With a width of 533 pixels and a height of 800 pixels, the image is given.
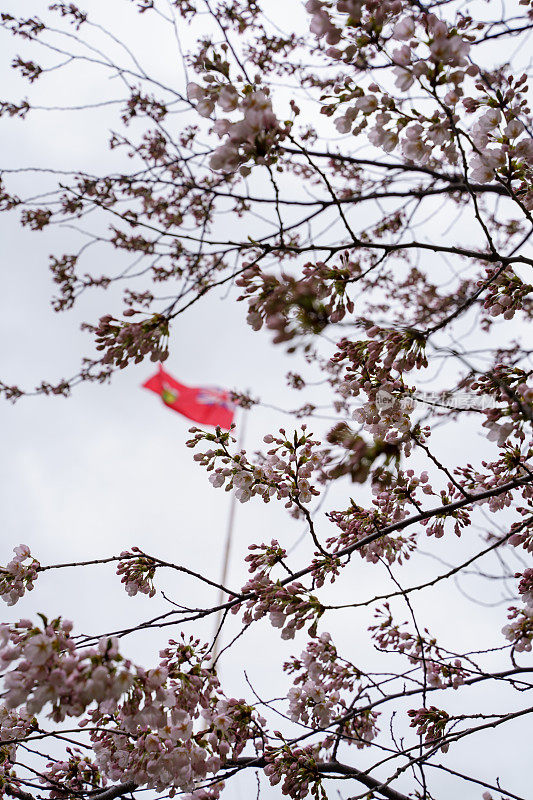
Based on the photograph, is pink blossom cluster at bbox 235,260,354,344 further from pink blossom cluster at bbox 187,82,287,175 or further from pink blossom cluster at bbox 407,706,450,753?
pink blossom cluster at bbox 407,706,450,753

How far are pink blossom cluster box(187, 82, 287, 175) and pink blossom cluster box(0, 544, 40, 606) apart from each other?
5.28 feet

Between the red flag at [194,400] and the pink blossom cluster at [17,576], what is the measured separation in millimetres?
10207

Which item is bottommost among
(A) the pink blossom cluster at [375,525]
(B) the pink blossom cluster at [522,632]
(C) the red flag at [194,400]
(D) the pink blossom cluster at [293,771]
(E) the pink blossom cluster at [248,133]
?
(D) the pink blossom cluster at [293,771]

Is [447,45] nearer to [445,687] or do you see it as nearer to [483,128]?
[483,128]

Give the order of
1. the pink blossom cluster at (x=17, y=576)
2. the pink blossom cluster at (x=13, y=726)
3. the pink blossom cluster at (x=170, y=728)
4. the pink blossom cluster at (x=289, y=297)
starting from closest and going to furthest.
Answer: the pink blossom cluster at (x=289, y=297)
the pink blossom cluster at (x=170, y=728)
the pink blossom cluster at (x=17, y=576)
the pink blossom cluster at (x=13, y=726)

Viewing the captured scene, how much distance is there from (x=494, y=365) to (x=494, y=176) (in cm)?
69

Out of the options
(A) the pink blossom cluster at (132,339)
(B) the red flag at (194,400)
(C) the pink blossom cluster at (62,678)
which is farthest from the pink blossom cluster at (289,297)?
(B) the red flag at (194,400)

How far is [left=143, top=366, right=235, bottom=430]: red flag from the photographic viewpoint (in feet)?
40.9

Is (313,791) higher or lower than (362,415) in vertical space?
lower

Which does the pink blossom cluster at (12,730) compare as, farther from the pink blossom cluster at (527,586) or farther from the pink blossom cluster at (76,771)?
the pink blossom cluster at (527,586)

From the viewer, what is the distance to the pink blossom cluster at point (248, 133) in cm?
149

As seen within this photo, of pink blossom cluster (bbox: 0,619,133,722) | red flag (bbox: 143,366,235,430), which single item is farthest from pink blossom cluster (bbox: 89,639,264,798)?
red flag (bbox: 143,366,235,430)

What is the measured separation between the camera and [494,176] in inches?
78.7

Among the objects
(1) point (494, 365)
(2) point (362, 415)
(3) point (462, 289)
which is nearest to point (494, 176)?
(1) point (494, 365)
